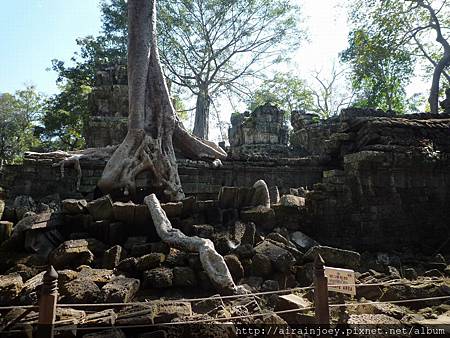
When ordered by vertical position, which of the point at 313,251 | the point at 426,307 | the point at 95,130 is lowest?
the point at 426,307

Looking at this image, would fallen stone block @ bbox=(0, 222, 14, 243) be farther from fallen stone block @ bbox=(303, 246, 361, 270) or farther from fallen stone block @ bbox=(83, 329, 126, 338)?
fallen stone block @ bbox=(303, 246, 361, 270)

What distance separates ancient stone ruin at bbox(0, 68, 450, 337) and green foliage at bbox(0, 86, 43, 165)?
19405 mm

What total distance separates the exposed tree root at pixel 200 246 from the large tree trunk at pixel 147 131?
4.69ft

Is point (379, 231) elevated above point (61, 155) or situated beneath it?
situated beneath

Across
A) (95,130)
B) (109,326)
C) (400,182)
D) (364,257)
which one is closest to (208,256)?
(109,326)

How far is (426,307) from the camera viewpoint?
3.05 meters

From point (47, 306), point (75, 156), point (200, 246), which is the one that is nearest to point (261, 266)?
point (200, 246)

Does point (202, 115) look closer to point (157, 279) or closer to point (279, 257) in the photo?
point (279, 257)

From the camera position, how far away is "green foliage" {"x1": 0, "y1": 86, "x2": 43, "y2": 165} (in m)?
22.9

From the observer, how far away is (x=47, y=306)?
1866 mm

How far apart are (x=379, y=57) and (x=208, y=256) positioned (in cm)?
1530

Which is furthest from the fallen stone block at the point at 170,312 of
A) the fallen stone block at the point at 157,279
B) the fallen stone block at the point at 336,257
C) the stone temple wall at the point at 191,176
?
the stone temple wall at the point at 191,176

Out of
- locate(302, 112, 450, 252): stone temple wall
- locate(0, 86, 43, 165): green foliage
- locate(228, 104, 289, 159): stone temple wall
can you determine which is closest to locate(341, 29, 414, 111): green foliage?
locate(228, 104, 289, 159): stone temple wall

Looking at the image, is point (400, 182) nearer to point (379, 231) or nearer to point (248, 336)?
point (379, 231)
